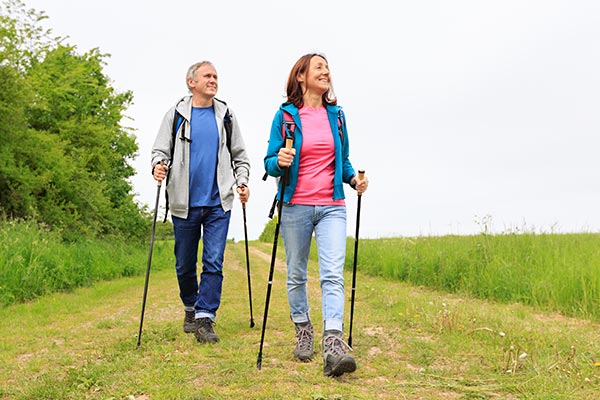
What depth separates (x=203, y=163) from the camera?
600 centimetres

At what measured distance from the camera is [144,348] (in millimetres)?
5562

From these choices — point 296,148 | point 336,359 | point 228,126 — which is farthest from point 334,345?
point 228,126

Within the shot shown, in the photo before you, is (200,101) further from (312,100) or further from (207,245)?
(312,100)

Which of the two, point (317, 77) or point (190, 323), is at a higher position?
point (317, 77)

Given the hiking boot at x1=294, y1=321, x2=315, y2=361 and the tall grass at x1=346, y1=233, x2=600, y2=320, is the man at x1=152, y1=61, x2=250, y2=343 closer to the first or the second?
the hiking boot at x1=294, y1=321, x2=315, y2=361

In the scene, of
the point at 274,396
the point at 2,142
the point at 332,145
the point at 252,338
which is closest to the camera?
the point at 274,396

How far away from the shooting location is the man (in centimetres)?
597

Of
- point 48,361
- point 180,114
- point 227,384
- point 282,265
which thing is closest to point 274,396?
point 227,384

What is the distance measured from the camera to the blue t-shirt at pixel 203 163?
5.99 metres

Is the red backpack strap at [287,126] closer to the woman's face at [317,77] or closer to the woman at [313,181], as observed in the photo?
the woman at [313,181]

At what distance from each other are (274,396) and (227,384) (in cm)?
50

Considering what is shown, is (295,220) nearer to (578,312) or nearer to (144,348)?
(144,348)

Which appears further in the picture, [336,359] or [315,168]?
[315,168]

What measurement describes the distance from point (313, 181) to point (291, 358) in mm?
1607
